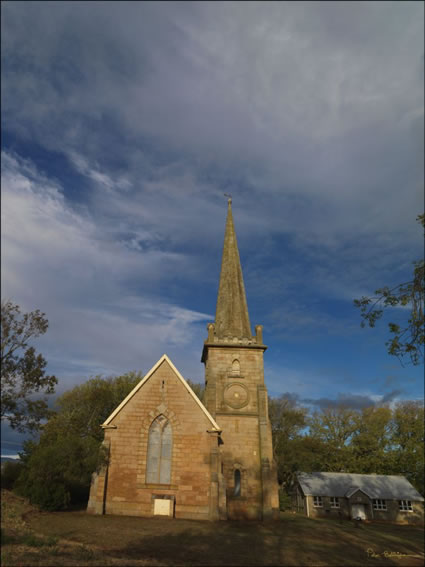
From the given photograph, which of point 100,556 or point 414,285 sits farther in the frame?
point 100,556

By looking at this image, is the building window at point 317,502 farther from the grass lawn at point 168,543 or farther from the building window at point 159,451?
the building window at point 159,451

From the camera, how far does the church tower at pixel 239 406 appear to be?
24.3 m

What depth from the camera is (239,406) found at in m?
27.2

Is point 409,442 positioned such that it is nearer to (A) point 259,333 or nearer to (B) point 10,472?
(A) point 259,333

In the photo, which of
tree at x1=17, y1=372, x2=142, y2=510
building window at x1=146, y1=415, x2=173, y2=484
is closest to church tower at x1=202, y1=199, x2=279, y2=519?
building window at x1=146, y1=415, x2=173, y2=484

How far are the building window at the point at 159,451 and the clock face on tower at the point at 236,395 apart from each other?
5.44 meters

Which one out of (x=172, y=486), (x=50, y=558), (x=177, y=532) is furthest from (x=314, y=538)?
(x=50, y=558)

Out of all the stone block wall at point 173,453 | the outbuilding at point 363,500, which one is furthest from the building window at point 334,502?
the stone block wall at point 173,453

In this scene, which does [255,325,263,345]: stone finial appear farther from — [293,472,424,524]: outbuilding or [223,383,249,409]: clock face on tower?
[293,472,424,524]: outbuilding

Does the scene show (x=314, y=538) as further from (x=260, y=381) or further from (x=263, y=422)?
(x=260, y=381)

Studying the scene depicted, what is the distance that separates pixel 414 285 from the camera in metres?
9.27

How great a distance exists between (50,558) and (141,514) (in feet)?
47.7

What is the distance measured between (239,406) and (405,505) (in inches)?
1250

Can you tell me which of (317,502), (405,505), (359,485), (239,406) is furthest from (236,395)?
(405,505)
